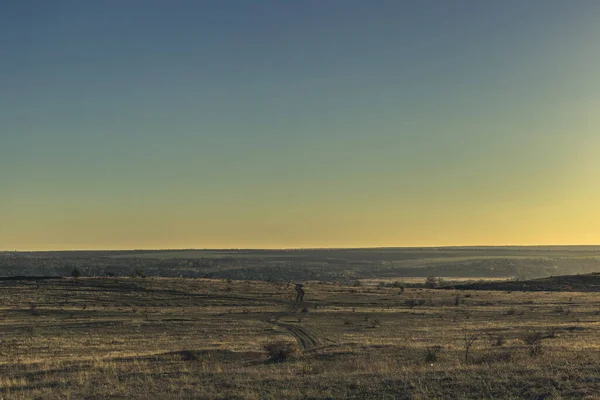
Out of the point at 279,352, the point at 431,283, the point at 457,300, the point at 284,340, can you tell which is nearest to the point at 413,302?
the point at 457,300

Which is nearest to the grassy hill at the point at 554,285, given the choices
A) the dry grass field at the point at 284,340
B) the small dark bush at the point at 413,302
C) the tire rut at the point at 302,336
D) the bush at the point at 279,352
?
the dry grass field at the point at 284,340

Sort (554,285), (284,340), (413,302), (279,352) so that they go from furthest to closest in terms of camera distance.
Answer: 1. (554,285)
2. (413,302)
3. (284,340)
4. (279,352)

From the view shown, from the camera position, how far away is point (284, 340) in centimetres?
3644

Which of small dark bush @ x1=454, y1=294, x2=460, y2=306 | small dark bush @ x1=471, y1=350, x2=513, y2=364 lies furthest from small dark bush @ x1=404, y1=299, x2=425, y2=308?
small dark bush @ x1=471, y1=350, x2=513, y2=364

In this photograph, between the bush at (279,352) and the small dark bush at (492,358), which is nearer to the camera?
the small dark bush at (492,358)

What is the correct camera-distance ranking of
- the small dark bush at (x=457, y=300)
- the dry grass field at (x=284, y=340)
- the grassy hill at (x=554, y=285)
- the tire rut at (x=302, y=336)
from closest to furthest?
the dry grass field at (x=284, y=340)
the tire rut at (x=302, y=336)
the small dark bush at (x=457, y=300)
the grassy hill at (x=554, y=285)

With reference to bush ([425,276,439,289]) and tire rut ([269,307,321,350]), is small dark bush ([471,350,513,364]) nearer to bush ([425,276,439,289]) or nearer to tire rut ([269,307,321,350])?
tire rut ([269,307,321,350])

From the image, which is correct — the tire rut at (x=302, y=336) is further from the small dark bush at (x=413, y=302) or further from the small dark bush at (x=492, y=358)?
the small dark bush at (x=413, y=302)

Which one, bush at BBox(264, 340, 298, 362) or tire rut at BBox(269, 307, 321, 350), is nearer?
bush at BBox(264, 340, 298, 362)

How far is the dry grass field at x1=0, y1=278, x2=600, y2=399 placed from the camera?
16.8 metres

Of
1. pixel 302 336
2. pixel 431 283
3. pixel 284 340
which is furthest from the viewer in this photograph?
pixel 431 283

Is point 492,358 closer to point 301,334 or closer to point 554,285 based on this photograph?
point 301,334

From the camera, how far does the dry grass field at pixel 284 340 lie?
55.1 feet

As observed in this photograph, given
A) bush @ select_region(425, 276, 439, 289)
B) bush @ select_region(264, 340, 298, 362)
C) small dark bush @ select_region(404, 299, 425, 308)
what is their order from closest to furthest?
bush @ select_region(264, 340, 298, 362)
small dark bush @ select_region(404, 299, 425, 308)
bush @ select_region(425, 276, 439, 289)
